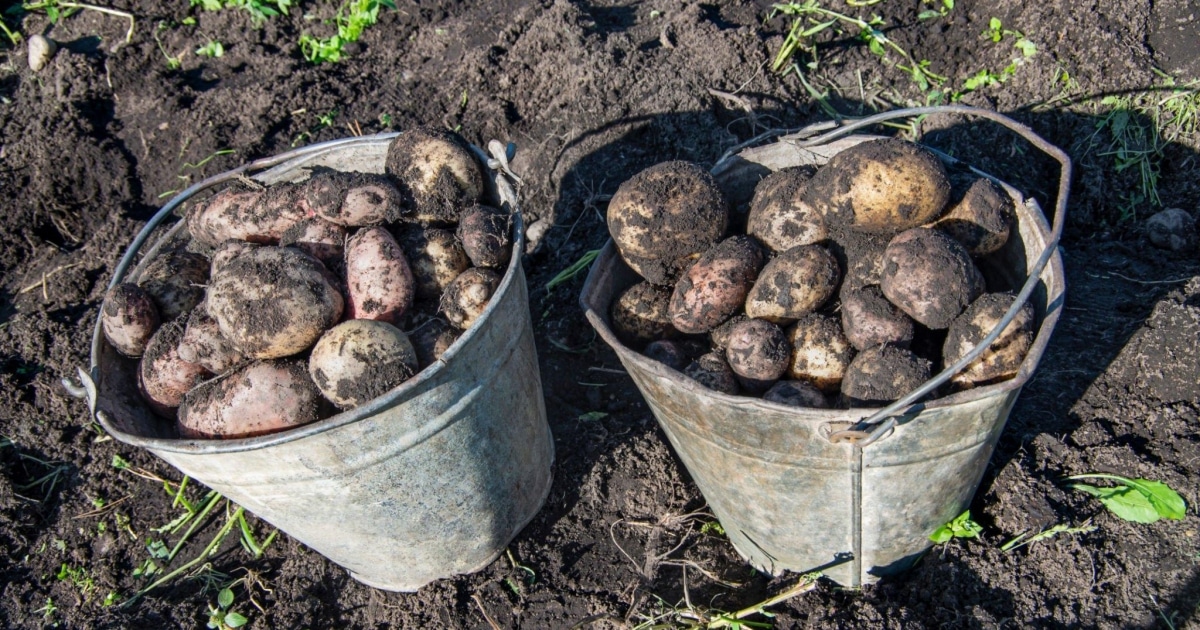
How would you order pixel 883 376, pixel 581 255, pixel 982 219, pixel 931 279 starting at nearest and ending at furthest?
1. pixel 883 376
2. pixel 931 279
3. pixel 982 219
4. pixel 581 255

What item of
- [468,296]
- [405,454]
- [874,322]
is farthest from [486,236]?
[874,322]

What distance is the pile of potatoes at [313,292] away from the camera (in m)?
2.40

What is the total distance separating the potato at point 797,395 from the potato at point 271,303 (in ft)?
4.62

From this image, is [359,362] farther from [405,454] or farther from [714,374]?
[714,374]

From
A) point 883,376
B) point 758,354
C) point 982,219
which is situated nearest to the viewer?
point 883,376

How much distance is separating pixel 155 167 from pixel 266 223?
1878mm

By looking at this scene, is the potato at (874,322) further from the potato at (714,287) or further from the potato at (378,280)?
the potato at (378,280)

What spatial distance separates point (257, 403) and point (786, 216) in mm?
1795

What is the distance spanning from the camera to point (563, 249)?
377cm

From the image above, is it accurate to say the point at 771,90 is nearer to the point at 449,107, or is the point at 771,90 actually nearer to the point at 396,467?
the point at 449,107

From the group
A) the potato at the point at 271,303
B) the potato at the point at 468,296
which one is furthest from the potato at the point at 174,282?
the potato at the point at 468,296

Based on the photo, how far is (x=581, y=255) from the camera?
3.74 m

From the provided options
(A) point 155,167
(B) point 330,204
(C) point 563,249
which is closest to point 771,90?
(C) point 563,249

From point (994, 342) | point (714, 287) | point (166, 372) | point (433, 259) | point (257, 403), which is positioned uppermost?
point (994, 342)
